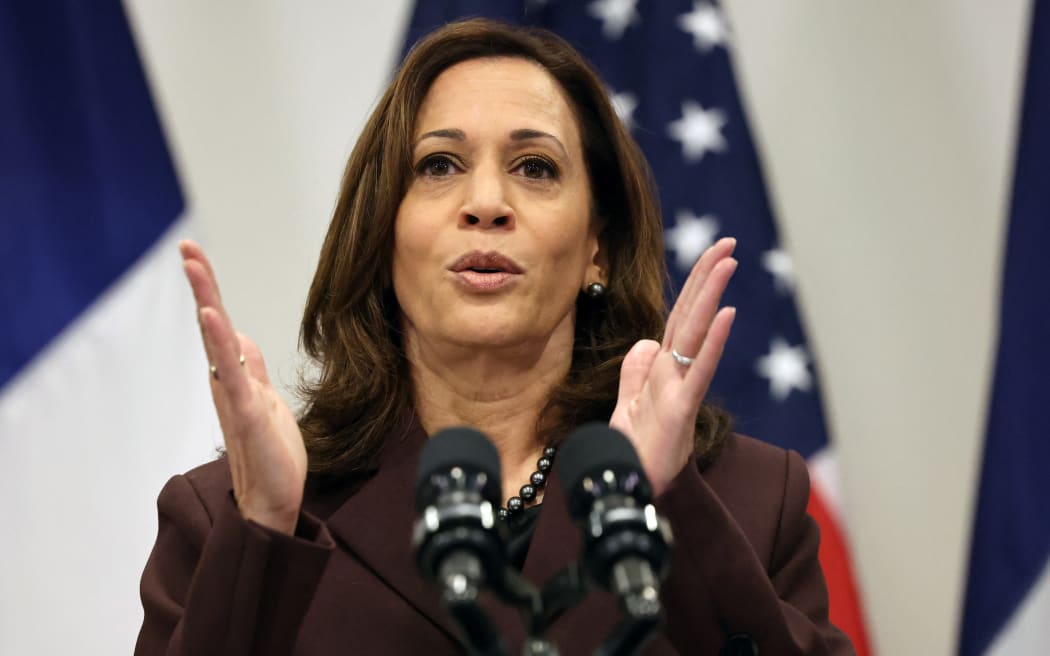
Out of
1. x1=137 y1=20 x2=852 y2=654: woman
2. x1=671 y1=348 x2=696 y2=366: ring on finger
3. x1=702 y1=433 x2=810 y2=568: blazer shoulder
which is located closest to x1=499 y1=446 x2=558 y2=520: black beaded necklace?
x1=137 y1=20 x2=852 y2=654: woman

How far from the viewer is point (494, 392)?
1.84 m

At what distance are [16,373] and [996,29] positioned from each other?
7.62 feet

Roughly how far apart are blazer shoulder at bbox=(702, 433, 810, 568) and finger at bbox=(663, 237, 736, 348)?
0.37 metres

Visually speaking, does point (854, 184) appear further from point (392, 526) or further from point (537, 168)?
point (392, 526)

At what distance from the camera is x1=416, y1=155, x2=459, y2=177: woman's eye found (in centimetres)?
185

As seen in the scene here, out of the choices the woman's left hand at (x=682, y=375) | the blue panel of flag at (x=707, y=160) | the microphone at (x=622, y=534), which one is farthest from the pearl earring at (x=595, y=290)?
the microphone at (x=622, y=534)

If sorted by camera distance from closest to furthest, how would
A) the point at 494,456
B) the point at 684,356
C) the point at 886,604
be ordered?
the point at 494,456 → the point at 684,356 → the point at 886,604

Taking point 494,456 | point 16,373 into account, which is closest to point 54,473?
point 16,373

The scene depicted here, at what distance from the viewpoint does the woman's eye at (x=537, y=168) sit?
185 cm

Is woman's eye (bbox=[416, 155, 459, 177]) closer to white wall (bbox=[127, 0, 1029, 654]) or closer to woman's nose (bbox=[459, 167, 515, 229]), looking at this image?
woman's nose (bbox=[459, 167, 515, 229])

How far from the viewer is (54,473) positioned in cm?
243

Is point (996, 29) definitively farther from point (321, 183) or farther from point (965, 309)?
point (321, 183)

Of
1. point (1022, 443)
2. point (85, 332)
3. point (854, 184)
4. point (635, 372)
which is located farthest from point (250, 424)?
point (854, 184)

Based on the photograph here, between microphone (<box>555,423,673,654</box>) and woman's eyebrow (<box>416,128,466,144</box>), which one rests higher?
woman's eyebrow (<box>416,128,466,144</box>)
